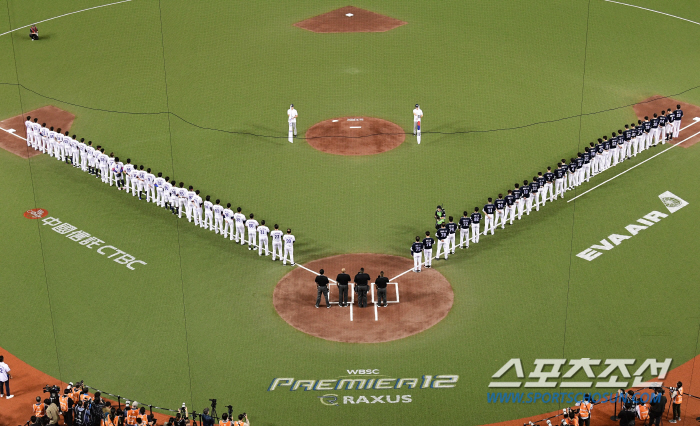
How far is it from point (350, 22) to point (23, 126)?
68.0 feet

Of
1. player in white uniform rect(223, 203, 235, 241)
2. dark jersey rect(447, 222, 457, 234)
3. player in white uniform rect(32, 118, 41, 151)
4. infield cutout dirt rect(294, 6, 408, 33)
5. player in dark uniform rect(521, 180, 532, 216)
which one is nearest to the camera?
dark jersey rect(447, 222, 457, 234)

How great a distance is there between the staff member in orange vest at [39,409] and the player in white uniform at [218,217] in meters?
11.8

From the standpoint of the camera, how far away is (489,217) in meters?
38.2

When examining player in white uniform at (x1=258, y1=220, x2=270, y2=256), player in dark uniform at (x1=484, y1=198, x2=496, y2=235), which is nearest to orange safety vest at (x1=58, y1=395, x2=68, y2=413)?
player in white uniform at (x1=258, y1=220, x2=270, y2=256)

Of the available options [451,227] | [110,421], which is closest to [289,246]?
[451,227]

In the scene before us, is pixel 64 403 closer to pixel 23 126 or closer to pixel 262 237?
pixel 262 237

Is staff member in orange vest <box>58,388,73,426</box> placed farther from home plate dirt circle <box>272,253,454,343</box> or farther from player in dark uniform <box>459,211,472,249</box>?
player in dark uniform <box>459,211,472,249</box>

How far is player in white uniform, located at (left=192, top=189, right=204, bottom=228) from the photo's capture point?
3859cm

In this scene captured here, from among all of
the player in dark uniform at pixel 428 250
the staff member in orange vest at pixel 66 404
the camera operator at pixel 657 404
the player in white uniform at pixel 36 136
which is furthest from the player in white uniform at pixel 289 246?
the player in white uniform at pixel 36 136

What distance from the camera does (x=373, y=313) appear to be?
110 ft

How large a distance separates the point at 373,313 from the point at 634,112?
20.5 m

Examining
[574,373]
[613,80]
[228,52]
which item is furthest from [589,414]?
[228,52]

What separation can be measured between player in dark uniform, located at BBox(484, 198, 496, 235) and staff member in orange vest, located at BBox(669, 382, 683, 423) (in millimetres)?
11466

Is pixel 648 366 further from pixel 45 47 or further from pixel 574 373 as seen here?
pixel 45 47
